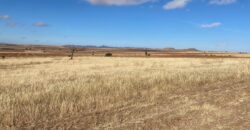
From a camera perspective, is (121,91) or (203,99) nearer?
(203,99)

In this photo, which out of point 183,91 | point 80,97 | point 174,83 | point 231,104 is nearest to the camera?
point 231,104

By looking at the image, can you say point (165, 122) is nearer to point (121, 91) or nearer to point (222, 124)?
point (222, 124)

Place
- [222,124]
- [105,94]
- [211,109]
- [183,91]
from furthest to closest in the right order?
[183,91] → [105,94] → [211,109] → [222,124]

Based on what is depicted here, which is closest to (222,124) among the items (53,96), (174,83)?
(53,96)

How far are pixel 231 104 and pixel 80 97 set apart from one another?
200 inches

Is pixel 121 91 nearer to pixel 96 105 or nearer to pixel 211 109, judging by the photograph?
pixel 96 105

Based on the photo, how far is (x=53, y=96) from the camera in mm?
11641

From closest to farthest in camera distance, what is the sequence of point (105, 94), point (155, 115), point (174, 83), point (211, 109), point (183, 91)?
point (155, 115), point (211, 109), point (105, 94), point (183, 91), point (174, 83)

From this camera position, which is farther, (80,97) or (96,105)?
(80,97)

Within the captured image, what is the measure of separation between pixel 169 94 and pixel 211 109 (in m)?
3.14

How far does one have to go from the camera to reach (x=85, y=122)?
8.59 meters

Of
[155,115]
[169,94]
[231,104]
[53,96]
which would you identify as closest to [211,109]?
[231,104]

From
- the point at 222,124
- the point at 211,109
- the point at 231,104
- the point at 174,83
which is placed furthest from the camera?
the point at 174,83

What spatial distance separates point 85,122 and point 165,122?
2.03 metres
